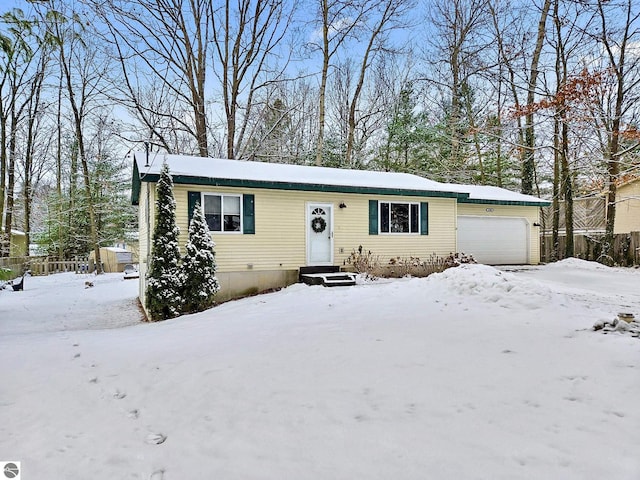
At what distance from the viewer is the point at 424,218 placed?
1168 cm

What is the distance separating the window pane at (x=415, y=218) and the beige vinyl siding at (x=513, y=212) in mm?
2763

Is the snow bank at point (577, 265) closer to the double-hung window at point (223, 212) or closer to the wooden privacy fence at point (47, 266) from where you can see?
the double-hung window at point (223, 212)

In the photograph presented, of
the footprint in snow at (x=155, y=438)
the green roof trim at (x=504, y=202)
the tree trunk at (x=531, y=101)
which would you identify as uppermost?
the tree trunk at (x=531, y=101)

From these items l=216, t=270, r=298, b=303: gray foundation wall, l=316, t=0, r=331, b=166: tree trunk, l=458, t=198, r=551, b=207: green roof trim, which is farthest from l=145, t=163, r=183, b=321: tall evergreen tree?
l=316, t=0, r=331, b=166: tree trunk

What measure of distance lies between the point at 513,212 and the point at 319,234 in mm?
8092

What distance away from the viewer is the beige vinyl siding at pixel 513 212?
44.9 feet

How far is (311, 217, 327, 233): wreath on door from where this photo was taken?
10.5m

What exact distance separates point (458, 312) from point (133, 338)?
452 cm

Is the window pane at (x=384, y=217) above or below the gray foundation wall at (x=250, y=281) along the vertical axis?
above

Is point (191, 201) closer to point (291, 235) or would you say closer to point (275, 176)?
point (275, 176)

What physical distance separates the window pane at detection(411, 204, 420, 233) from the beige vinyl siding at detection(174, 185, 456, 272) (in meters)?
0.18

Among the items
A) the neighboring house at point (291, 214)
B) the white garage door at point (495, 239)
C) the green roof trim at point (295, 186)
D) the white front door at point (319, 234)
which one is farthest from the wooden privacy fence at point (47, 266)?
the white garage door at point (495, 239)

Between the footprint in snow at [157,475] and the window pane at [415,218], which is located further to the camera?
the window pane at [415,218]

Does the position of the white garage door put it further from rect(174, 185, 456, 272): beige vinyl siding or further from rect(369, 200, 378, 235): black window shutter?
rect(369, 200, 378, 235): black window shutter
